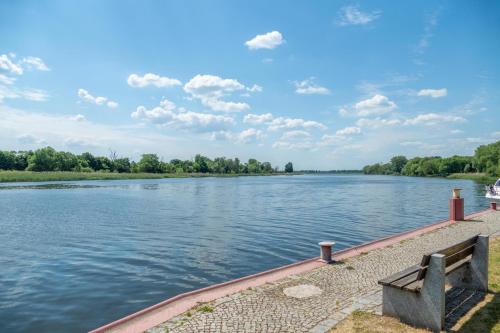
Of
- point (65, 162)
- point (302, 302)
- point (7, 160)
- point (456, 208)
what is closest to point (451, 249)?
point (302, 302)

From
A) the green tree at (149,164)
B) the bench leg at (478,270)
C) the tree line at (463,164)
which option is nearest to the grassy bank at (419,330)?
the bench leg at (478,270)

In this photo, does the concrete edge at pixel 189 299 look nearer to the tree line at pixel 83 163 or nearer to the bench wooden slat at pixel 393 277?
the bench wooden slat at pixel 393 277

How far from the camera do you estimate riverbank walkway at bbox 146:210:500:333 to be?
22.0 feet

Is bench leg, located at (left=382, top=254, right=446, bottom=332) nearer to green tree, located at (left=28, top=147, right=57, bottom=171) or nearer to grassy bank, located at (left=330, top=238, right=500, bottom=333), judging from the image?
grassy bank, located at (left=330, top=238, right=500, bottom=333)

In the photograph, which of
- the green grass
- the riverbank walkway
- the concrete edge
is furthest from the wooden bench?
the concrete edge

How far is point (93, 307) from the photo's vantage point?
9.66 m

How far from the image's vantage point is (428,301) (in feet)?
20.5

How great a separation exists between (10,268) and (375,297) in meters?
13.3

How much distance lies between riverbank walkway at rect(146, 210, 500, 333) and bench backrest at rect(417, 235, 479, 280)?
1.47 m

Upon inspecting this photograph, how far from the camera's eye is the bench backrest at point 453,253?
631cm

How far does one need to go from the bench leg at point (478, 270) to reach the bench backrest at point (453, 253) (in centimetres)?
14

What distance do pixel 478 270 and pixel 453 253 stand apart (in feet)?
4.85

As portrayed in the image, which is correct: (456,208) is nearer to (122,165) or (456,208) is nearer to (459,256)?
(459,256)

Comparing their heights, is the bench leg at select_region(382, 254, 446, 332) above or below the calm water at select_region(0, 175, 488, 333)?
above
